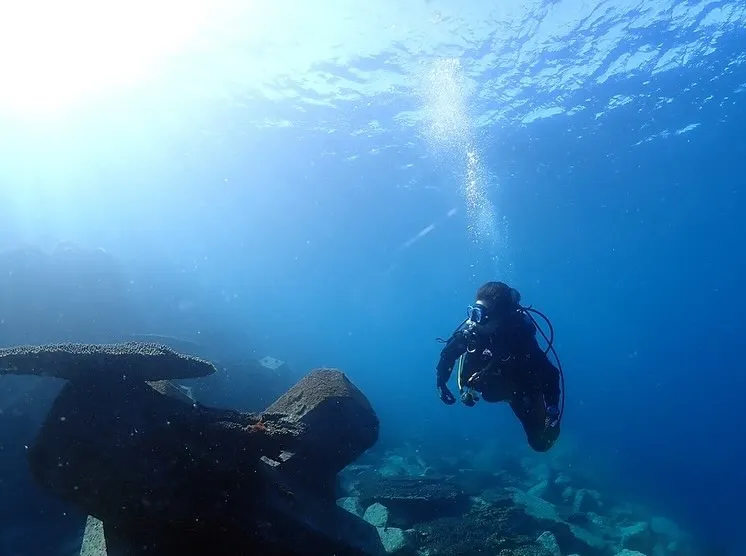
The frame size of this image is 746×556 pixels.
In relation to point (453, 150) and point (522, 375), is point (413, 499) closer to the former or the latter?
point (522, 375)

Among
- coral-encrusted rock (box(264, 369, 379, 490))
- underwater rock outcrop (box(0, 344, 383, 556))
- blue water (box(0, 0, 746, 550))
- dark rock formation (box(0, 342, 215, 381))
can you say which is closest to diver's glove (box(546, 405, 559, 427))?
coral-encrusted rock (box(264, 369, 379, 490))

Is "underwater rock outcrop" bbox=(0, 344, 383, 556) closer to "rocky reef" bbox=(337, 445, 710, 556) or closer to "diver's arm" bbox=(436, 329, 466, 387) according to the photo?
"diver's arm" bbox=(436, 329, 466, 387)

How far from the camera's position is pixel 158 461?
4.05m

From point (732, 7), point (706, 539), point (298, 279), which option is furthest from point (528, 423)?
point (298, 279)

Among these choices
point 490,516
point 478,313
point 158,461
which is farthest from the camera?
point 490,516

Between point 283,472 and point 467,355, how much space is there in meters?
2.85

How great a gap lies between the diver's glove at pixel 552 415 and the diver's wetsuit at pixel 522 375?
0.13 feet

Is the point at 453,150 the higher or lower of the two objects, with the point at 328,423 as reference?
higher

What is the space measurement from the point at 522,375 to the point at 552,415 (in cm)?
67

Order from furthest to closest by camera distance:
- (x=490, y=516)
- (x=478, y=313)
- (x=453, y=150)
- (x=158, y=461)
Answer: (x=453, y=150) < (x=490, y=516) < (x=478, y=313) < (x=158, y=461)

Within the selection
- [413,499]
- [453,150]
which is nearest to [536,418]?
[413,499]

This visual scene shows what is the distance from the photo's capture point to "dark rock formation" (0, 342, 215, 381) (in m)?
3.76

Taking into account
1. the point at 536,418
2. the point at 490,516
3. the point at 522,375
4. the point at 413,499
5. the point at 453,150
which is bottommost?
the point at 413,499

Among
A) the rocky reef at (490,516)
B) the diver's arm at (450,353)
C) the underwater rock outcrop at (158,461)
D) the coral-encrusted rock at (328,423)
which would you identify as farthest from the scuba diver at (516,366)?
the rocky reef at (490,516)
